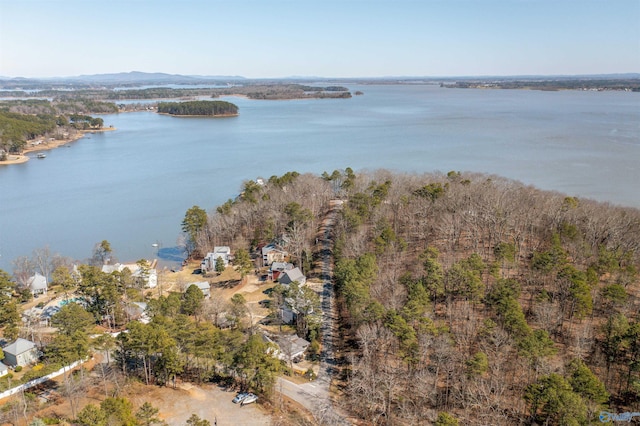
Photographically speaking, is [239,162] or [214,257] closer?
[214,257]

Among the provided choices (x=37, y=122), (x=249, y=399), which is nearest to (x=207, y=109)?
(x=37, y=122)

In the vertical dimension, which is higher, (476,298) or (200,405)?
(476,298)

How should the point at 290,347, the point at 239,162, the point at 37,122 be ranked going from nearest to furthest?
1. the point at 290,347
2. the point at 239,162
3. the point at 37,122

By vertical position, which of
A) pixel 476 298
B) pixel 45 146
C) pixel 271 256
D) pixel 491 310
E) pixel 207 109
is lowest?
pixel 271 256

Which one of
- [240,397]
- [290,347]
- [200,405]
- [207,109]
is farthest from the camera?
[207,109]

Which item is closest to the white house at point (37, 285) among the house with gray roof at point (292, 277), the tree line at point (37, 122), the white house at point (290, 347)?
the house with gray roof at point (292, 277)

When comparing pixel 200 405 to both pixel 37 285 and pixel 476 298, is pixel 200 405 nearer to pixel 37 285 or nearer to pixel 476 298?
pixel 476 298

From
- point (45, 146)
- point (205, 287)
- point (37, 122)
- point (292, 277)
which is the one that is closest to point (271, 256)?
point (292, 277)

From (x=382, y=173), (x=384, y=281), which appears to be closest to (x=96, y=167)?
(x=382, y=173)
